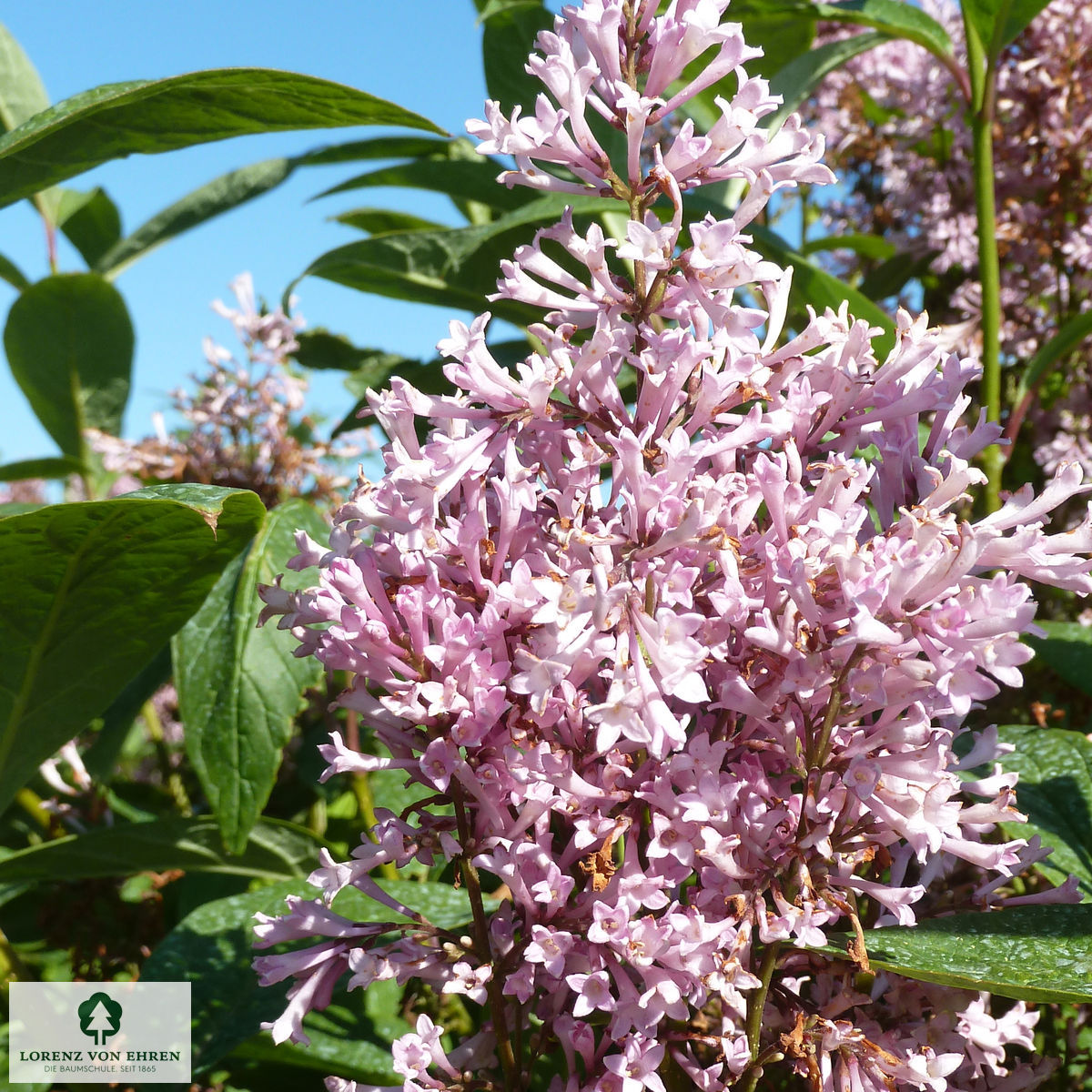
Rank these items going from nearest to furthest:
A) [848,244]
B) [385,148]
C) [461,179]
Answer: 1. [461,179]
2. [385,148]
3. [848,244]

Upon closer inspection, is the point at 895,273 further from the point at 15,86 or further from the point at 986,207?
the point at 15,86

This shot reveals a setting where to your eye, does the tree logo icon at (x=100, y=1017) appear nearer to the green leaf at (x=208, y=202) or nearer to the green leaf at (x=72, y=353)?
the green leaf at (x=72, y=353)

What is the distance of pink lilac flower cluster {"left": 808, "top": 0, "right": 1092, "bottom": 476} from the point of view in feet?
6.23

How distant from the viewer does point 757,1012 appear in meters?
0.68

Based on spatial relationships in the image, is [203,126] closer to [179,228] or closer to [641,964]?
[641,964]

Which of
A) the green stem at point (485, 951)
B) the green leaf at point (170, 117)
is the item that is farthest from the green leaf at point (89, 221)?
the green stem at point (485, 951)

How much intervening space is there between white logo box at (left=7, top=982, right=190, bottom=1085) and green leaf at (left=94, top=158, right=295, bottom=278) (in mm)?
1534

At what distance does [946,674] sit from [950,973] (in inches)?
7.2

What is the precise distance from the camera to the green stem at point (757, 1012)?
0.67 meters

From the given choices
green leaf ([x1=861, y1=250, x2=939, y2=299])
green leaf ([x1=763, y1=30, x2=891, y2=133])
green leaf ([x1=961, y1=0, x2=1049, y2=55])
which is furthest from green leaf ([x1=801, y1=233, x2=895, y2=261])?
green leaf ([x1=961, y1=0, x2=1049, y2=55])

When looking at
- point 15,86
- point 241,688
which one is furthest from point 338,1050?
point 15,86

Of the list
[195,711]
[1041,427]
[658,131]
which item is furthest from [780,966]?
[658,131]

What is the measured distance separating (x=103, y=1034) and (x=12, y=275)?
184 cm

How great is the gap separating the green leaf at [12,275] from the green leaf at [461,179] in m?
1.17
